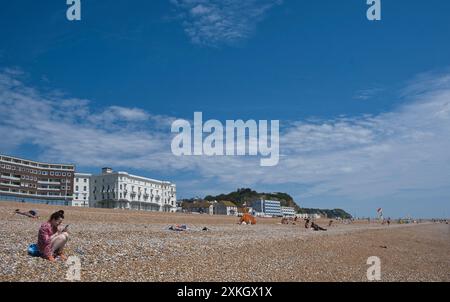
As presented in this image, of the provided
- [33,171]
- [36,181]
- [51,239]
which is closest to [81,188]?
[36,181]

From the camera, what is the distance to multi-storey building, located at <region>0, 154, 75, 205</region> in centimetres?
11319

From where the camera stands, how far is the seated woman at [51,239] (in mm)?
12250

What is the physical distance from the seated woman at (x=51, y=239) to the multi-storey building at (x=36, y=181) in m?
111

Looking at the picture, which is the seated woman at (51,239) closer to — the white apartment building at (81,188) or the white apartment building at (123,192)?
the white apartment building at (123,192)

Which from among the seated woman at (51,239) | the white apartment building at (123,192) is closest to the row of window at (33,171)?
the white apartment building at (123,192)

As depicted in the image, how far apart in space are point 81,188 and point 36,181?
43.3 feet

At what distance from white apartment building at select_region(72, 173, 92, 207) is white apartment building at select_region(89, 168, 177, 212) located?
1.59 m

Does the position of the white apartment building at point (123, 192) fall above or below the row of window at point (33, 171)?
below

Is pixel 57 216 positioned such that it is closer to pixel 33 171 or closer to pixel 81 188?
pixel 33 171

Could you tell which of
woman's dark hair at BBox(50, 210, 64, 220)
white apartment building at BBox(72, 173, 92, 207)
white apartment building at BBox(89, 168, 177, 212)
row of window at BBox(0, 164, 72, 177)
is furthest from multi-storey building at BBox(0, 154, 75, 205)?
woman's dark hair at BBox(50, 210, 64, 220)
